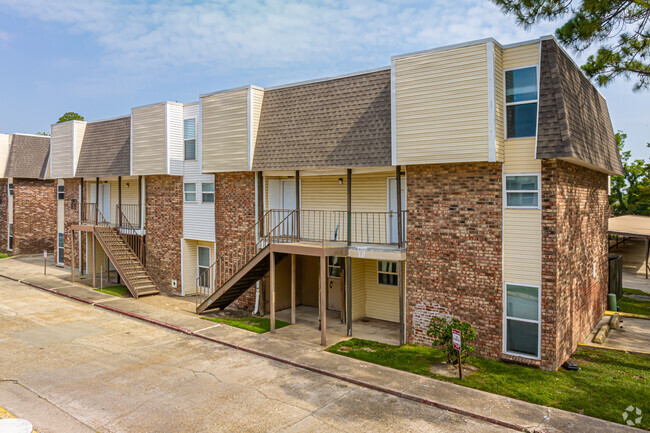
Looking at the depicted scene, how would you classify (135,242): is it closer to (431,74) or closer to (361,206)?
(361,206)

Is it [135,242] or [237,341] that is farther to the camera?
[135,242]

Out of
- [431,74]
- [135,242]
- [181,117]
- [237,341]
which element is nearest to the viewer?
[431,74]

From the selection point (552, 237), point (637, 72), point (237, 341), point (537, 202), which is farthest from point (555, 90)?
point (237, 341)

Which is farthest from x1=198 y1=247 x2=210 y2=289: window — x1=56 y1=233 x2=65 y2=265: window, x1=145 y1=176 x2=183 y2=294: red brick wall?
x1=56 y1=233 x2=65 y2=265: window

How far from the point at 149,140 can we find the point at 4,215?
60.2 feet

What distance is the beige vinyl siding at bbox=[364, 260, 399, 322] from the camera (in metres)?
15.0

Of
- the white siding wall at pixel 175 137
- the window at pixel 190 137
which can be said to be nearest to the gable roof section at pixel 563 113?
the window at pixel 190 137

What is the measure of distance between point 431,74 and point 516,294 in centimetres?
582

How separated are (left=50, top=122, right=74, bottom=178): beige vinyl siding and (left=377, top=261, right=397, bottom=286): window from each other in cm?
1730

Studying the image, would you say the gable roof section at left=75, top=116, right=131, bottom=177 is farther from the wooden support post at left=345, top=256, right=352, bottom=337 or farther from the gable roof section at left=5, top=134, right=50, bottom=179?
the wooden support post at left=345, top=256, right=352, bottom=337

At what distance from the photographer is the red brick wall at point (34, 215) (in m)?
29.6

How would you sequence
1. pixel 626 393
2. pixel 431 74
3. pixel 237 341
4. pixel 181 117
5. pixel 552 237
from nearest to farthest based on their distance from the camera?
1. pixel 626 393
2. pixel 552 237
3. pixel 431 74
4. pixel 237 341
5. pixel 181 117

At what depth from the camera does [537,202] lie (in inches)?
420

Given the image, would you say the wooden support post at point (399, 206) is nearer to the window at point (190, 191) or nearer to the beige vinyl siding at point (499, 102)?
the beige vinyl siding at point (499, 102)
